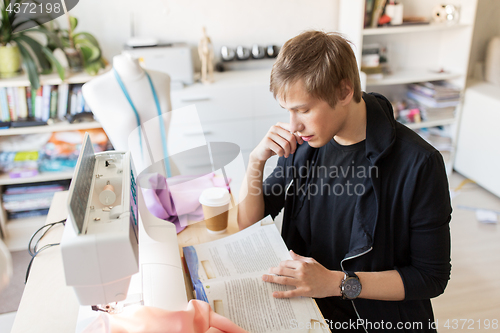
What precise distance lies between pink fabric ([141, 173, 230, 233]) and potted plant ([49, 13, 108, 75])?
162cm

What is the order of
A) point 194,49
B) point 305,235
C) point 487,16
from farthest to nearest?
point 487,16 < point 194,49 < point 305,235

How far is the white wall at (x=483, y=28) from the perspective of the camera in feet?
10.6

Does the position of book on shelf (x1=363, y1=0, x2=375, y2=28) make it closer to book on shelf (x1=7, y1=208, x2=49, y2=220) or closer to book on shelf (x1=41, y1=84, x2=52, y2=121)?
book on shelf (x1=41, y1=84, x2=52, y2=121)

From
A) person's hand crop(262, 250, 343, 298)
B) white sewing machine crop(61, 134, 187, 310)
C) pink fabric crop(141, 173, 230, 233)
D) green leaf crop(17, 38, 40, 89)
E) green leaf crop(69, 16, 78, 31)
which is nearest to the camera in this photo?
white sewing machine crop(61, 134, 187, 310)

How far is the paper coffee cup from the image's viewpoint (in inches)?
46.8

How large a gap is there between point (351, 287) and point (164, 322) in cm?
50

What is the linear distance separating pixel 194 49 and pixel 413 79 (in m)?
1.68

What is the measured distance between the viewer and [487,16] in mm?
3264

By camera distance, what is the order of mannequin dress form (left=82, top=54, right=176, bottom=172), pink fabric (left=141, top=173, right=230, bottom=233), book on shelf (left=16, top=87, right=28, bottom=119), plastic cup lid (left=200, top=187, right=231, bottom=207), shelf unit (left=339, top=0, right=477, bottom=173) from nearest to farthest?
pink fabric (left=141, top=173, right=230, bottom=233)
plastic cup lid (left=200, top=187, right=231, bottom=207)
mannequin dress form (left=82, top=54, right=176, bottom=172)
book on shelf (left=16, top=87, right=28, bottom=119)
shelf unit (left=339, top=0, right=477, bottom=173)

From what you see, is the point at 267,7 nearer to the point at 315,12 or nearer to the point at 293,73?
the point at 315,12

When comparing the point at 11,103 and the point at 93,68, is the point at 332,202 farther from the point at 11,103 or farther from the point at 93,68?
the point at 11,103

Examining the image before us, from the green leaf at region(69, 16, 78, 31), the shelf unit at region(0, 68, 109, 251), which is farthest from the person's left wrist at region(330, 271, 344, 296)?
the green leaf at region(69, 16, 78, 31)

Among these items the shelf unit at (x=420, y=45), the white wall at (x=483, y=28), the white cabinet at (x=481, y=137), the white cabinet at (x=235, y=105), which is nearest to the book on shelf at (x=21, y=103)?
the white cabinet at (x=235, y=105)

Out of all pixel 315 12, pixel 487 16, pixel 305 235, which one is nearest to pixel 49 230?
pixel 305 235
